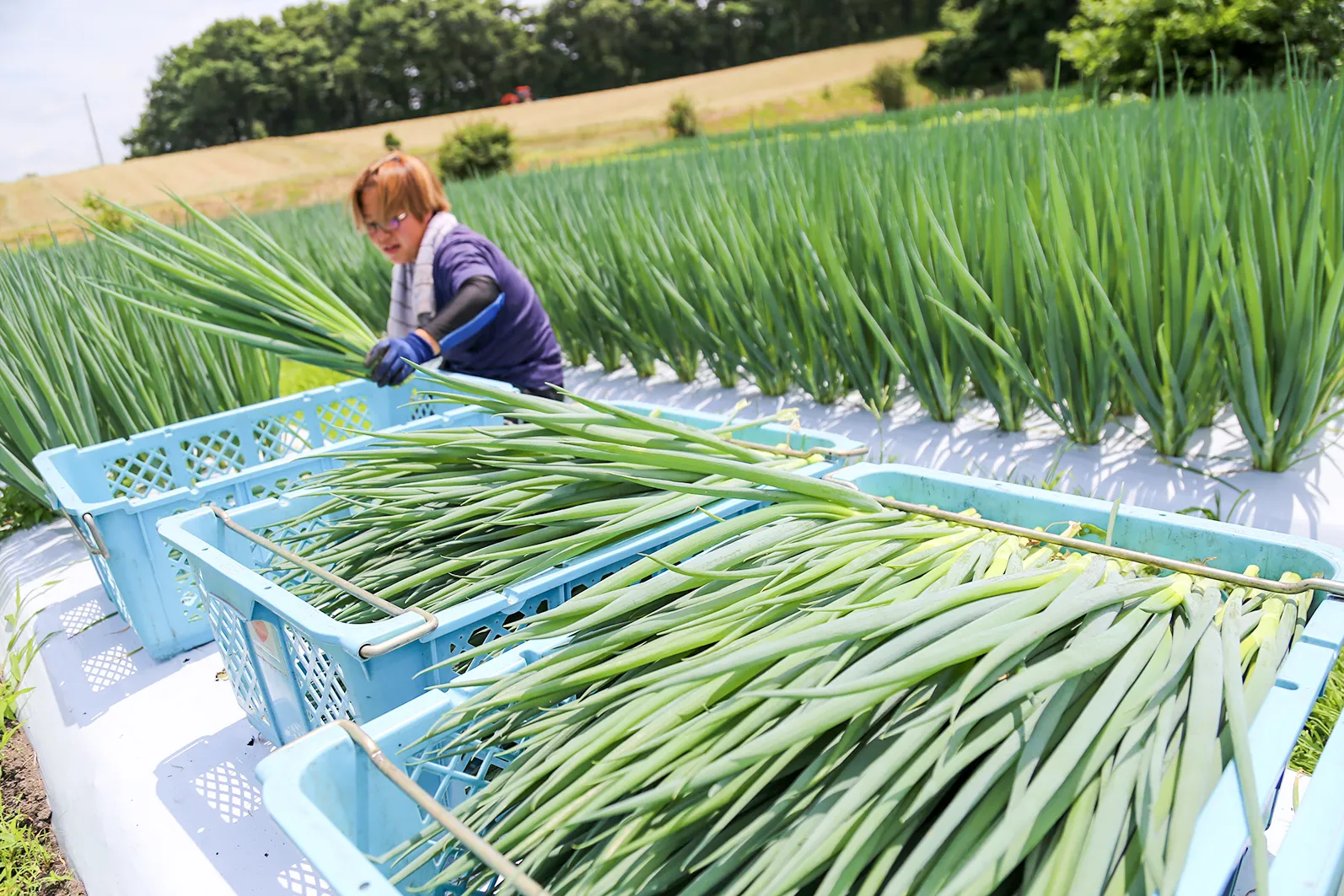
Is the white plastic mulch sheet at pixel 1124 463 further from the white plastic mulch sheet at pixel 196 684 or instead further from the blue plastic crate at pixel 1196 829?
the blue plastic crate at pixel 1196 829

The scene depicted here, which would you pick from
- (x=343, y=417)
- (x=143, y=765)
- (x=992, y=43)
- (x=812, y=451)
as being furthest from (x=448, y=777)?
(x=992, y=43)

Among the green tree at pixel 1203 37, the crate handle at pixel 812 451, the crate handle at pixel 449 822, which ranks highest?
the green tree at pixel 1203 37

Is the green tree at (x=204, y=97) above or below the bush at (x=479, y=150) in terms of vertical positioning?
above

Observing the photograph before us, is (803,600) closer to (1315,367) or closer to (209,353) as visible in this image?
(1315,367)

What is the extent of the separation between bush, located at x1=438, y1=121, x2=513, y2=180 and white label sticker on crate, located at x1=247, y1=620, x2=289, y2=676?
39.6 feet

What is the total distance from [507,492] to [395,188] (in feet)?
4.42

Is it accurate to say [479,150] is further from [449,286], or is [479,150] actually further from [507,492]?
[507,492]

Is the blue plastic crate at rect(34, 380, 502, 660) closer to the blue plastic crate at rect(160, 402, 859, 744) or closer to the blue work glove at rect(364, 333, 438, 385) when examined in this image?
the blue work glove at rect(364, 333, 438, 385)

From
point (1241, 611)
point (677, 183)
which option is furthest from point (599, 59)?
point (1241, 611)

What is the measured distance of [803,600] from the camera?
2.33 feet

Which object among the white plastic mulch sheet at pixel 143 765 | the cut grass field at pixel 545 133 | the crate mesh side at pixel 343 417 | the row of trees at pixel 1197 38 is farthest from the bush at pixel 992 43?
the white plastic mulch sheet at pixel 143 765

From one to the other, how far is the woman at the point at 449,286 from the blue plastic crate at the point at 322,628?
846mm

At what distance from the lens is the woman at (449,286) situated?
1992mm

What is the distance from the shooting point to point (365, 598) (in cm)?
91
